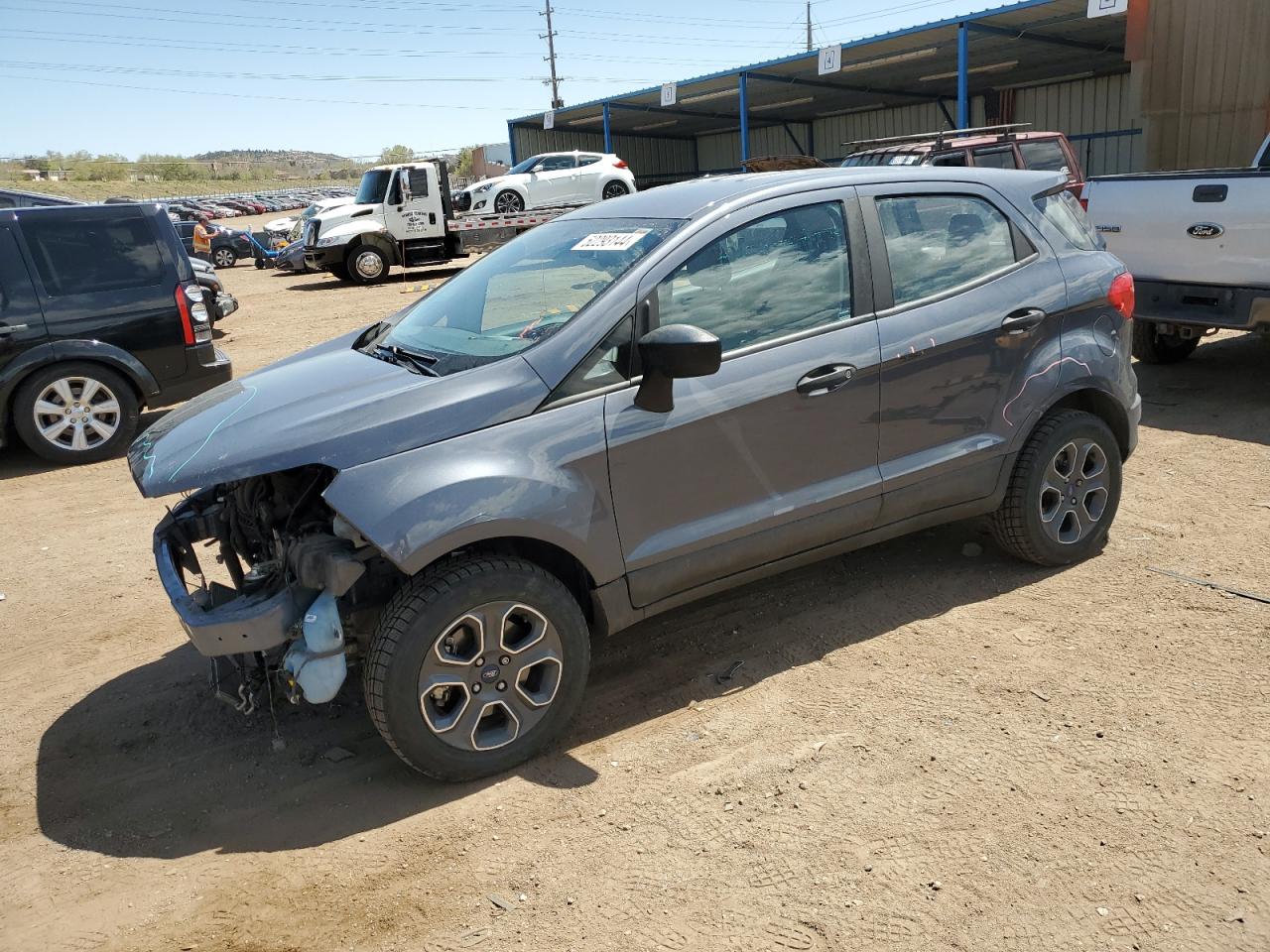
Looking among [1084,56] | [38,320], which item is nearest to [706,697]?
[38,320]

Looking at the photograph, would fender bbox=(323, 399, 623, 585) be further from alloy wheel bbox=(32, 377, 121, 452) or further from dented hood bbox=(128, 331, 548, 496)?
alloy wheel bbox=(32, 377, 121, 452)

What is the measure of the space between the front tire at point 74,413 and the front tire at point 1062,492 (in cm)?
697

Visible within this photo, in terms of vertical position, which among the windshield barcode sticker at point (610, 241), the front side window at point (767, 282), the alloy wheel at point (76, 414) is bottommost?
the alloy wheel at point (76, 414)

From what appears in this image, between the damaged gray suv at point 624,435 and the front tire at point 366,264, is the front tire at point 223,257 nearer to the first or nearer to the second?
the front tire at point 366,264

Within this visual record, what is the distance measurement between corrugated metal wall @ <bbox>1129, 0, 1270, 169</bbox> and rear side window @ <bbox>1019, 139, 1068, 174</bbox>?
5.36 meters

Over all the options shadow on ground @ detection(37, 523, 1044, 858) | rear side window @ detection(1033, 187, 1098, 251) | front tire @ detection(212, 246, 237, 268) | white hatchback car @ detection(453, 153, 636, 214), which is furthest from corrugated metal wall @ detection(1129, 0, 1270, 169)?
front tire @ detection(212, 246, 237, 268)

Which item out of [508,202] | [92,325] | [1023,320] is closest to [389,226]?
[508,202]

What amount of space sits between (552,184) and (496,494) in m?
22.1

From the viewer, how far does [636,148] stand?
42812 mm

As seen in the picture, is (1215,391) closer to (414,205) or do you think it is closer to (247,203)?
(414,205)

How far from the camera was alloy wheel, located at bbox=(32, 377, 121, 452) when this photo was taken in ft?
26.2

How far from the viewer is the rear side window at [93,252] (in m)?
7.89

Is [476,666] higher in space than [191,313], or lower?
lower

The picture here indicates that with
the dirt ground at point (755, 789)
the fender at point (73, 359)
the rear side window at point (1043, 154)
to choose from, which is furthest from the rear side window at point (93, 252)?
the rear side window at point (1043, 154)
